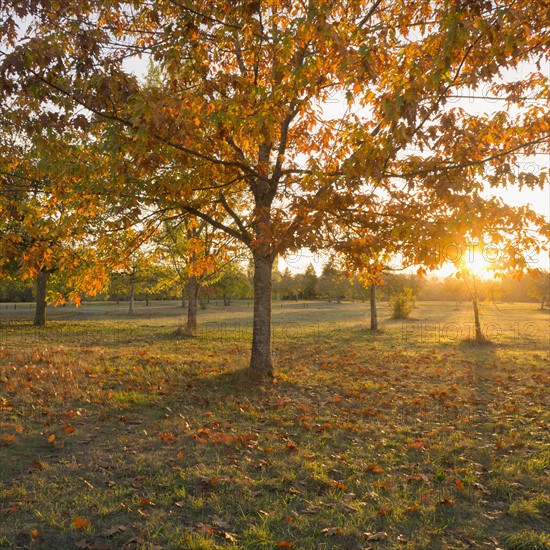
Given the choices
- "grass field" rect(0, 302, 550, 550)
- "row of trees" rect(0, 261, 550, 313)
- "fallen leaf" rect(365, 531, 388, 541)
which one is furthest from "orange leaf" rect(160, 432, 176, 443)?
"row of trees" rect(0, 261, 550, 313)

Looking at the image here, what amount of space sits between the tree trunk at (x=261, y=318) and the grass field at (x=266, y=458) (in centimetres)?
41

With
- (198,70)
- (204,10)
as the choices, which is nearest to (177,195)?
(198,70)

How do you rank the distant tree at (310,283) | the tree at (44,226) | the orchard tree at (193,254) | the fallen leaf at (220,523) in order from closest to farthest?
the fallen leaf at (220,523), the tree at (44,226), the orchard tree at (193,254), the distant tree at (310,283)

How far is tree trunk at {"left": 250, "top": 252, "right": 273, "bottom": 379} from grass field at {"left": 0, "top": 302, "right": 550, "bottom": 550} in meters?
0.41

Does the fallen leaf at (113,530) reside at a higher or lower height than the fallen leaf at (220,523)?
higher

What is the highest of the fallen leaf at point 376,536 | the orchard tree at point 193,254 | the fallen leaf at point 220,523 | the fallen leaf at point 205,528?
the orchard tree at point 193,254

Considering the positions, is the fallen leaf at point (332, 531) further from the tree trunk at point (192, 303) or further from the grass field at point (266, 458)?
the tree trunk at point (192, 303)

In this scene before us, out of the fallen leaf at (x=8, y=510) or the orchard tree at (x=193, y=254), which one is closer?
the fallen leaf at (x=8, y=510)

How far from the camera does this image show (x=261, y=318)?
32.7ft

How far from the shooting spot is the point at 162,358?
12.6 metres

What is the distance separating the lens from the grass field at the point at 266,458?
3.84m

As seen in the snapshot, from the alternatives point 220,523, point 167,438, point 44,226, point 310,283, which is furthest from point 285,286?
point 220,523

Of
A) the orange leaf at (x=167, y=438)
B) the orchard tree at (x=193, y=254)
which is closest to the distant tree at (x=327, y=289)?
the orchard tree at (x=193, y=254)

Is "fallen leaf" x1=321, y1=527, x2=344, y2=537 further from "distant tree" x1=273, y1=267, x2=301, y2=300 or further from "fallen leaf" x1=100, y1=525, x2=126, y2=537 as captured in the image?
"distant tree" x1=273, y1=267, x2=301, y2=300
